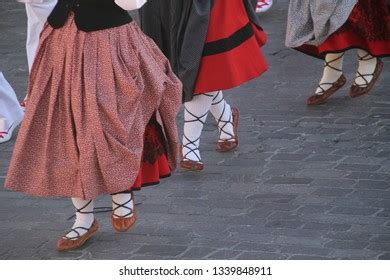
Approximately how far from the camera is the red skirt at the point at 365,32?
23.1 ft

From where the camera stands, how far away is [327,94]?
7395mm

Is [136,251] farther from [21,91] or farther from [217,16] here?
[21,91]

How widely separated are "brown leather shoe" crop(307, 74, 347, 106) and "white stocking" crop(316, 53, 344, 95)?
0.6 inches

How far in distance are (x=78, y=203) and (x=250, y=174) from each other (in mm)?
1297

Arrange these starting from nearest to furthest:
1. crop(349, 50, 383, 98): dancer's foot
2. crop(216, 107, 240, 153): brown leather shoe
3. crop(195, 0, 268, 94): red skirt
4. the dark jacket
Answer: the dark jacket, crop(195, 0, 268, 94): red skirt, crop(216, 107, 240, 153): brown leather shoe, crop(349, 50, 383, 98): dancer's foot

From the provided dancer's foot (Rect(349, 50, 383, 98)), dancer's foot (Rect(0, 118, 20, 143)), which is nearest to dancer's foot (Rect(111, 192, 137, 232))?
dancer's foot (Rect(0, 118, 20, 143))

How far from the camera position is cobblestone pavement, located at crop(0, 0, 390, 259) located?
523 cm

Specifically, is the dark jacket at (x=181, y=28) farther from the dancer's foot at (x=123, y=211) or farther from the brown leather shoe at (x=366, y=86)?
the brown leather shoe at (x=366, y=86)

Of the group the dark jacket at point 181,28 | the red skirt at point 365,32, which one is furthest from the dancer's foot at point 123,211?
the red skirt at point 365,32

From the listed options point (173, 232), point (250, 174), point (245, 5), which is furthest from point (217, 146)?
point (173, 232)

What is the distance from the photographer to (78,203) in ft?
17.3

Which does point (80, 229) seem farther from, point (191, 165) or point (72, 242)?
point (191, 165)

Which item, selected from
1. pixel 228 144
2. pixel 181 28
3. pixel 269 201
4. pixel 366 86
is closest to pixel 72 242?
pixel 269 201

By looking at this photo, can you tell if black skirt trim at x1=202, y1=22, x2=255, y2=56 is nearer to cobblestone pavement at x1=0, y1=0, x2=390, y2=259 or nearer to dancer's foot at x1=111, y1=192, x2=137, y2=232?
cobblestone pavement at x1=0, y1=0, x2=390, y2=259
